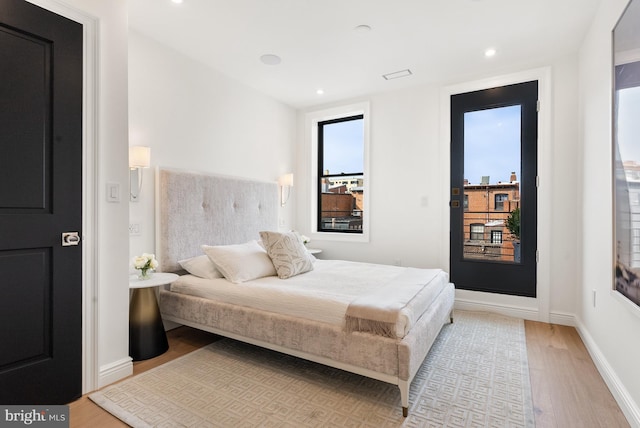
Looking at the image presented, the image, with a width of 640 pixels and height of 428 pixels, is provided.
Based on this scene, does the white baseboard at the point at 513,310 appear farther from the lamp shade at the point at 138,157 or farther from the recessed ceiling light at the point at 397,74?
the lamp shade at the point at 138,157

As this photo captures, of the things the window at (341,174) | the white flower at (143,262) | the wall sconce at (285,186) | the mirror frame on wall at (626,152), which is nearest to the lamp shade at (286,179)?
the wall sconce at (285,186)

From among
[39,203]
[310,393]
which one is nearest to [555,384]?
[310,393]

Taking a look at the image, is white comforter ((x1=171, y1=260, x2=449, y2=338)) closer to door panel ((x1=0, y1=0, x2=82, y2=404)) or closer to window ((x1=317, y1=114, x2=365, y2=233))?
door panel ((x1=0, y1=0, x2=82, y2=404))

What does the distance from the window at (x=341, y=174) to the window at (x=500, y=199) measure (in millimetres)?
1601

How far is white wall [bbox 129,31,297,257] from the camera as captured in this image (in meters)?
2.84

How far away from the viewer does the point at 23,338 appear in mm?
1724

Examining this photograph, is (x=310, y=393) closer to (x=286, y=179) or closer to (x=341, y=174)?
(x=286, y=179)

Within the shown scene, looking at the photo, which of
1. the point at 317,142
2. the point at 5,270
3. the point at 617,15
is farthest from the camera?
the point at 317,142

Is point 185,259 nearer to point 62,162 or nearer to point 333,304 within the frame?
point 62,162

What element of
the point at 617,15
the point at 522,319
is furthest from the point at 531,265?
the point at 617,15

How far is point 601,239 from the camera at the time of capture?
2348 millimetres

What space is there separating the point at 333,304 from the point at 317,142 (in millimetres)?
3193

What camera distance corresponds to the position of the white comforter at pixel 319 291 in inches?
83.2

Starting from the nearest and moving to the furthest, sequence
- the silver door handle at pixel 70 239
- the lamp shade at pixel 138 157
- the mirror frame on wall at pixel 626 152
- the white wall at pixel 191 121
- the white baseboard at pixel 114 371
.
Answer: the mirror frame on wall at pixel 626 152 < the silver door handle at pixel 70 239 < the white baseboard at pixel 114 371 < the lamp shade at pixel 138 157 < the white wall at pixel 191 121
